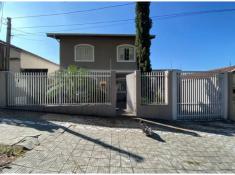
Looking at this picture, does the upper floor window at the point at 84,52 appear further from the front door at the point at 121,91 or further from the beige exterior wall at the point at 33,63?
the beige exterior wall at the point at 33,63

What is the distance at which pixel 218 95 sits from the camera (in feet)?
32.9

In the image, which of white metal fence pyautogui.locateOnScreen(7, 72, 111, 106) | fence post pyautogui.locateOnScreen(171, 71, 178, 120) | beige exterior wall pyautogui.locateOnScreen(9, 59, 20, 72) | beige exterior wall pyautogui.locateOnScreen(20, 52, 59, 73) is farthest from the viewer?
beige exterior wall pyautogui.locateOnScreen(20, 52, 59, 73)

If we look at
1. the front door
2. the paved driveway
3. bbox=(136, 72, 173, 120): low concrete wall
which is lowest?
the paved driveway

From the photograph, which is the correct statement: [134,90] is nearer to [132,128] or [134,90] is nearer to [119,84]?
[132,128]

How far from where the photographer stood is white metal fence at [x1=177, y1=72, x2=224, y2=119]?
9773mm

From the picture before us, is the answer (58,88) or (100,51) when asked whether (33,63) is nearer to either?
(100,51)

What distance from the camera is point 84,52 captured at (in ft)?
54.5

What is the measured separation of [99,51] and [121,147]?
12.0 meters

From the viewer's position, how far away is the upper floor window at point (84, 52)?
54.2ft

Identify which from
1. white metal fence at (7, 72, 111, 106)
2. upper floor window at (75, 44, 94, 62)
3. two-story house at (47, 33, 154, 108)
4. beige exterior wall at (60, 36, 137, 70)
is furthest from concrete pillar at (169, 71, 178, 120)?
upper floor window at (75, 44, 94, 62)

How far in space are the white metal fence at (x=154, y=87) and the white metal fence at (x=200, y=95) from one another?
72 centimetres

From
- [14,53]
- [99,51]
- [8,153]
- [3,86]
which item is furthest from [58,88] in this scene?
[14,53]

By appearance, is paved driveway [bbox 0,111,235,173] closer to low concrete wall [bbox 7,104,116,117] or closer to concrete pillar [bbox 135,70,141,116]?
low concrete wall [bbox 7,104,116,117]

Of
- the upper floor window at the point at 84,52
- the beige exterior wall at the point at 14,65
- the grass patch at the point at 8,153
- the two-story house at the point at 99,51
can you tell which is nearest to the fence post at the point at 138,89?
the grass patch at the point at 8,153
